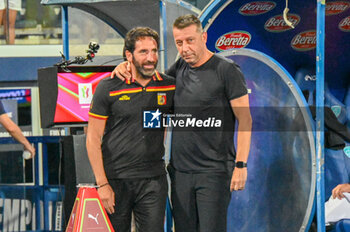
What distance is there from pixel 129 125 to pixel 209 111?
497 mm

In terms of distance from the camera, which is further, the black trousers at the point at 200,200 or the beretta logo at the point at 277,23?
the beretta logo at the point at 277,23

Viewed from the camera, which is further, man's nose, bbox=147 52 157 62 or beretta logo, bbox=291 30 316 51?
beretta logo, bbox=291 30 316 51

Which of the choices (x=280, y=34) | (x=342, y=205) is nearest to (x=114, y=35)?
(x=280, y=34)

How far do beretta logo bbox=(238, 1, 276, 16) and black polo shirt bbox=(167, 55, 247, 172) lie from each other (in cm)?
90

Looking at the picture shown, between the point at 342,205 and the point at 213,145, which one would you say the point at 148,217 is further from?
the point at 342,205

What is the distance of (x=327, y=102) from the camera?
18.5 feet

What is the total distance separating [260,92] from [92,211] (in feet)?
4.78

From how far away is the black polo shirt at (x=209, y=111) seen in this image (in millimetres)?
4582

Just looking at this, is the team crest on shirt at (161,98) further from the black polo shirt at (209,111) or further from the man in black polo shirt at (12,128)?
the man in black polo shirt at (12,128)

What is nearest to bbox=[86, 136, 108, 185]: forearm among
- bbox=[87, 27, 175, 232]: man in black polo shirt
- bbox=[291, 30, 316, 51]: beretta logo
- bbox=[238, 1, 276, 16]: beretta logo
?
bbox=[87, 27, 175, 232]: man in black polo shirt

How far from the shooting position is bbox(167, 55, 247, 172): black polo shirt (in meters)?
4.58

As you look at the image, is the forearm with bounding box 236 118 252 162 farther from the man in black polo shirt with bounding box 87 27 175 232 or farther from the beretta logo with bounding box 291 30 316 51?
the beretta logo with bounding box 291 30 316 51

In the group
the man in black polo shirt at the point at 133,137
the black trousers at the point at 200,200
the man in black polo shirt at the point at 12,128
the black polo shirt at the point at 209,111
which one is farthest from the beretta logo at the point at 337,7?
the man in black polo shirt at the point at 12,128

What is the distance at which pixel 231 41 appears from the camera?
18.0 feet
